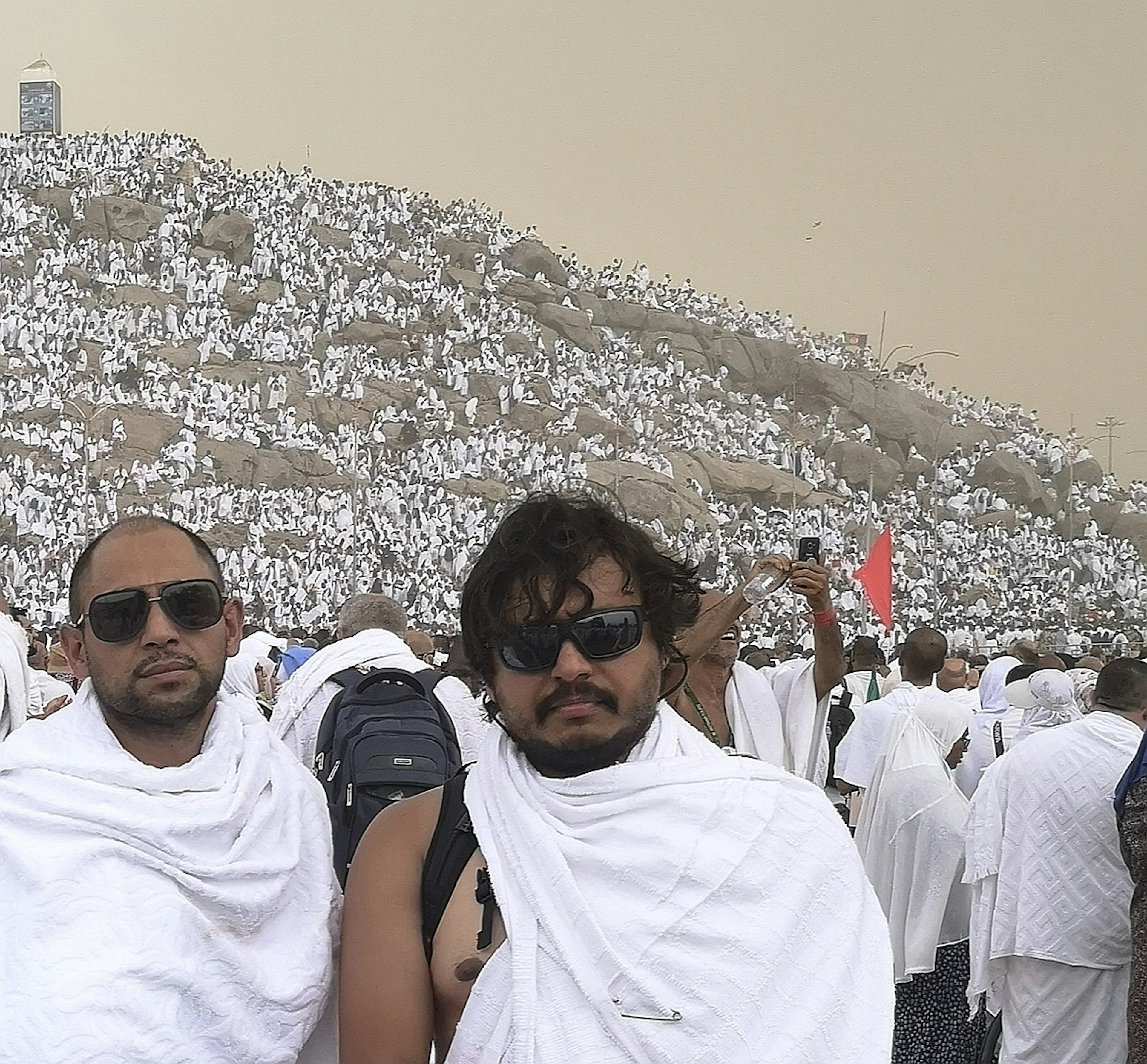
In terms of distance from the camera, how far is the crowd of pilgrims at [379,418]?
36250 millimetres

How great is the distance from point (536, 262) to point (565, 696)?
2377 inches

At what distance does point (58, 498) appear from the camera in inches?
1523

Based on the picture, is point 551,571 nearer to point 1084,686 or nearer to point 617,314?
point 1084,686

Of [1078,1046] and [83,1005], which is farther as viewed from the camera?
[1078,1046]

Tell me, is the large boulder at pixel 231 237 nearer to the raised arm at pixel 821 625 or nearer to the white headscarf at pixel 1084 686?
the white headscarf at pixel 1084 686

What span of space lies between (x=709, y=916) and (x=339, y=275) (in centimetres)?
5634

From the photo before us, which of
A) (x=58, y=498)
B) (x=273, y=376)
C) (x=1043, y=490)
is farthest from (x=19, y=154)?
(x=1043, y=490)

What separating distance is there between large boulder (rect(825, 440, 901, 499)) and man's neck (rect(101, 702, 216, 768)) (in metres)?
47.7

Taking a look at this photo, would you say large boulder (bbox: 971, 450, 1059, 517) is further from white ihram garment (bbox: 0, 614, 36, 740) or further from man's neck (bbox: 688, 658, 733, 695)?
man's neck (bbox: 688, 658, 733, 695)

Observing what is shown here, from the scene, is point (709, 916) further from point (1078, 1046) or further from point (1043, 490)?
point (1043, 490)

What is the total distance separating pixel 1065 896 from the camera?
170 inches

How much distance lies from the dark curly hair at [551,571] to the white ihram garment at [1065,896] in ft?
8.08

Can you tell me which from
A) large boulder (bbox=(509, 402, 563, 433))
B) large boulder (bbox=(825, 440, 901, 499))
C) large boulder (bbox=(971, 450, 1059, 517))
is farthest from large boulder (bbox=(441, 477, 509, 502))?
large boulder (bbox=(971, 450, 1059, 517))

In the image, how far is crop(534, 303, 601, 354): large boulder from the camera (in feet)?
192
